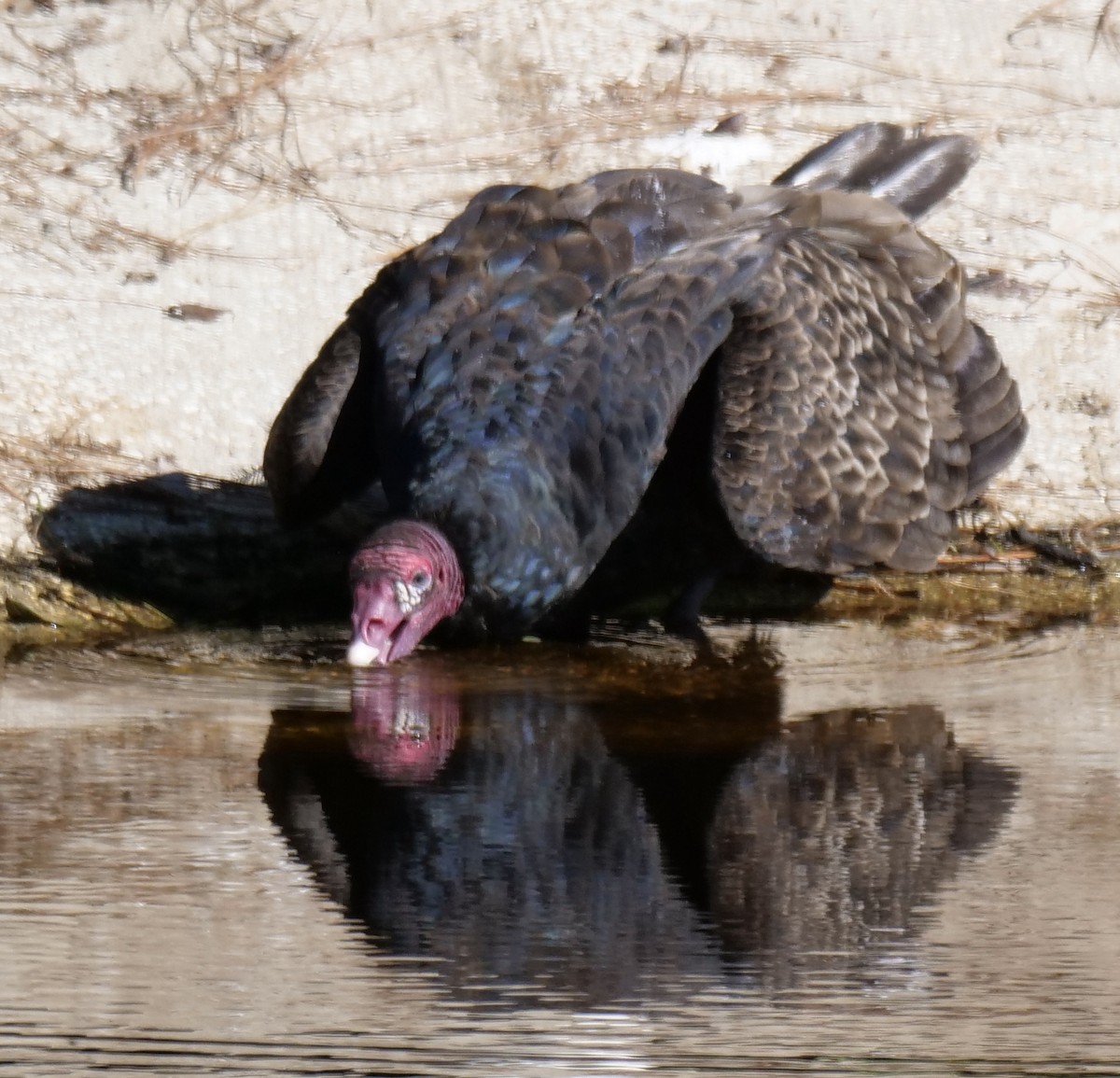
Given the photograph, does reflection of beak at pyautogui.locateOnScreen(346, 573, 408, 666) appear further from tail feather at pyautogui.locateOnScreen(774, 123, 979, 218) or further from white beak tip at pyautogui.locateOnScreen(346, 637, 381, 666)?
tail feather at pyautogui.locateOnScreen(774, 123, 979, 218)

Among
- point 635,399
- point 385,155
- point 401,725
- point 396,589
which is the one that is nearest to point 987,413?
point 635,399

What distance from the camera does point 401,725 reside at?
4.44 metres

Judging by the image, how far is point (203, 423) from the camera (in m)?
5.99

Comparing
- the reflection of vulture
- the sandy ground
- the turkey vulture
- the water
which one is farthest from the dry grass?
the reflection of vulture

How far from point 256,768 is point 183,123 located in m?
3.66

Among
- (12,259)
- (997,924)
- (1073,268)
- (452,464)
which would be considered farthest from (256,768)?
(1073,268)

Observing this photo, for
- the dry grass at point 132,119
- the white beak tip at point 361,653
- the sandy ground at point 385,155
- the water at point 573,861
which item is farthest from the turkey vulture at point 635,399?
the dry grass at point 132,119

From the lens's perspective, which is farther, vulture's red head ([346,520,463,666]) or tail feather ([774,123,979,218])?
tail feather ([774,123,979,218])

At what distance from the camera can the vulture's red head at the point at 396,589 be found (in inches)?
180

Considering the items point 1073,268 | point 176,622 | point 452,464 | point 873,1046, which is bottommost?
point 873,1046

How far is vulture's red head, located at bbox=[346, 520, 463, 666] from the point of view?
4578 millimetres

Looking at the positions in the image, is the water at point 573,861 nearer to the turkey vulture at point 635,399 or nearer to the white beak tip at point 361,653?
the white beak tip at point 361,653

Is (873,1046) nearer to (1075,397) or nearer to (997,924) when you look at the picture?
(997,924)

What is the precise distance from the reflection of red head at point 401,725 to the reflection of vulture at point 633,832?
0.4 inches
